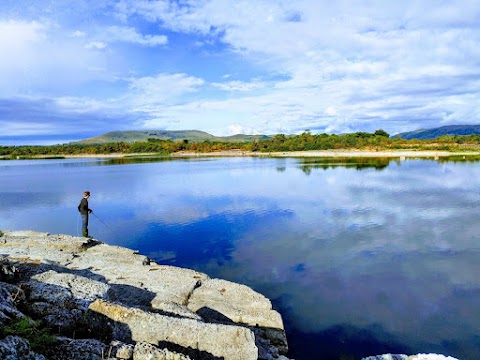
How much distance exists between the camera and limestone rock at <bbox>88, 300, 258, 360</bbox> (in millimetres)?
6559

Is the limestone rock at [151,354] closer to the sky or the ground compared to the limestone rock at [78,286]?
closer to the ground

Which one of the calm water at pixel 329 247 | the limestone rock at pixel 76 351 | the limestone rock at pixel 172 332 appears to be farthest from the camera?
the calm water at pixel 329 247

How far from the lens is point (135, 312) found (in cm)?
680

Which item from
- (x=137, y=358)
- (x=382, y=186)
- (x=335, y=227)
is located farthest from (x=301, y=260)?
(x=382, y=186)

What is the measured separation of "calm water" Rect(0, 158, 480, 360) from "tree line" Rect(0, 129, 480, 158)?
9973 cm

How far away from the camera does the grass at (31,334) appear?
537cm

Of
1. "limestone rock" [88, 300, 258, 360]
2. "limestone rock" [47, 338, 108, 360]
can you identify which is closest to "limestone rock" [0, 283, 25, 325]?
"limestone rock" [47, 338, 108, 360]

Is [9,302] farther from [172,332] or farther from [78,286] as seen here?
[172,332]

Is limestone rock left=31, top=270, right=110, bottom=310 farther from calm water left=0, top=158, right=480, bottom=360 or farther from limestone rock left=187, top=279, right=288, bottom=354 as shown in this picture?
calm water left=0, top=158, right=480, bottom=360

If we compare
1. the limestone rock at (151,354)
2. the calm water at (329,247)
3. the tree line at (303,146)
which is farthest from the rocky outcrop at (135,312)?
the tree line at (303,146)

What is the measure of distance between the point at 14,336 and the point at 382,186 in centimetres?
3924

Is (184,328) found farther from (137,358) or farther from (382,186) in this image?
(382,186)

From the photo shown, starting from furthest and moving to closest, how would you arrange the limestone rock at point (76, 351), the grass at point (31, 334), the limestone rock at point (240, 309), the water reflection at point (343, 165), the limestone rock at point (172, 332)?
the water reflection at point (343, 165), the limestone rock at point (240, 309), the limestone rock at point (172, 332), the limestone rock at point (76, 351), the grass at point (31, 334)

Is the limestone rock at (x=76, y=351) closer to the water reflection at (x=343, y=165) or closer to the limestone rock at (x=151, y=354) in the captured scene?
the limestone rock at (x=151, y=354)
